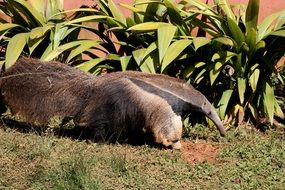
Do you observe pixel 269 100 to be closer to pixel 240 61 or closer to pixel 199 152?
pixel 240 61

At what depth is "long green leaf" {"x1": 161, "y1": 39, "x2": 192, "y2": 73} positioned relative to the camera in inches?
274

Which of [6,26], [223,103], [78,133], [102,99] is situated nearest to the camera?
[102,99]

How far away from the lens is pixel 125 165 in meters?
5.82

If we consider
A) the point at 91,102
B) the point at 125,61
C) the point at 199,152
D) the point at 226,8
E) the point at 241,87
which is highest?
the point at 226,8

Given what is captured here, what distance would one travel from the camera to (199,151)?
6574 mm

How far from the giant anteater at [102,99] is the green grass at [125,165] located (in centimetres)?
20

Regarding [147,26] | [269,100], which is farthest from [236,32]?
[147,26]

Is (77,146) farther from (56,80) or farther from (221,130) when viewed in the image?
(221,130)

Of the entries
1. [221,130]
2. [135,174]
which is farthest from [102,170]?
[221,130]

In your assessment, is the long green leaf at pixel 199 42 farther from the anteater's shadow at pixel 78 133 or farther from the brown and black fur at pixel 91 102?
the anteater's shadow at pixel 78 133

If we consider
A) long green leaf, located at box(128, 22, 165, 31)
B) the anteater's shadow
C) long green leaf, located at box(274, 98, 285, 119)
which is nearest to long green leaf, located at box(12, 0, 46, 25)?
long green leaf, located at box(128, 22, 165, 31)

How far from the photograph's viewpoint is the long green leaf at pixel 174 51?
22.9 feet

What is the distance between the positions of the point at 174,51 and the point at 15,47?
1894 millimetres

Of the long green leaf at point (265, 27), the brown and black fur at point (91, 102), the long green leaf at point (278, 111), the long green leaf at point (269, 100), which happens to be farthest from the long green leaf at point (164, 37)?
the long green leaf at point (278, 111)
